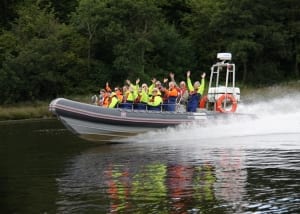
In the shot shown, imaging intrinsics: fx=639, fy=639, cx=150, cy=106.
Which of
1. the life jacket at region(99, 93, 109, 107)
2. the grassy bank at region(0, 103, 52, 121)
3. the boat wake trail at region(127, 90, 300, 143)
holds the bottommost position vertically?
the grassy bank at region(0, 103, 52, 121)

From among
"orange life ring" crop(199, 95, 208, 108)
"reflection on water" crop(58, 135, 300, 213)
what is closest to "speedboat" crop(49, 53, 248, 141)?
"orange life ring" crop(199, 95, 208, 108)

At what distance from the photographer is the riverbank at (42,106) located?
1667 inches

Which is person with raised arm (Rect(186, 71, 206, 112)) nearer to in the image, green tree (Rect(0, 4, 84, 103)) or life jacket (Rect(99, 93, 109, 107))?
life jacket (Rect(99, 93, 109, 107))

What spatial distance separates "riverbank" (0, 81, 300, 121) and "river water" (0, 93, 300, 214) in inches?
733

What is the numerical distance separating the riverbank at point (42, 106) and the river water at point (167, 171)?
18.6m

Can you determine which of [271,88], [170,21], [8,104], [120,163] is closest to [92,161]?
[120,163]

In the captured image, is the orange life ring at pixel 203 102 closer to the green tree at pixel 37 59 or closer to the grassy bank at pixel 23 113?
the grassy bank at pixel 23 113

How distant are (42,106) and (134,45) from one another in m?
9.46

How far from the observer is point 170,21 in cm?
6250

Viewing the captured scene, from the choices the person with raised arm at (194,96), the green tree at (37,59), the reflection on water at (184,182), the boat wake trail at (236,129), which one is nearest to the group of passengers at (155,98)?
the person with raised arm at (194,96)

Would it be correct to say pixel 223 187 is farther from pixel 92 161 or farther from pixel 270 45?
pixel 270 45

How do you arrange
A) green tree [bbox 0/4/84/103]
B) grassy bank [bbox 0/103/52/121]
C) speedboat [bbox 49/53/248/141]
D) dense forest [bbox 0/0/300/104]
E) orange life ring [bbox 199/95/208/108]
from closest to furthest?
1. speedboat [bbox 49/53/248/141]
2. orange life ring [bbox 199/95/208/108]
3. grassy bank [bbox 0/103/52/121]
4. green tree [bbox 0/4/84/103]
5. dense forest [bbox 0/0/300/104]

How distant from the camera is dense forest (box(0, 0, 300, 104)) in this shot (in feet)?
167

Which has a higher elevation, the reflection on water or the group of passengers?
the group of passengers
